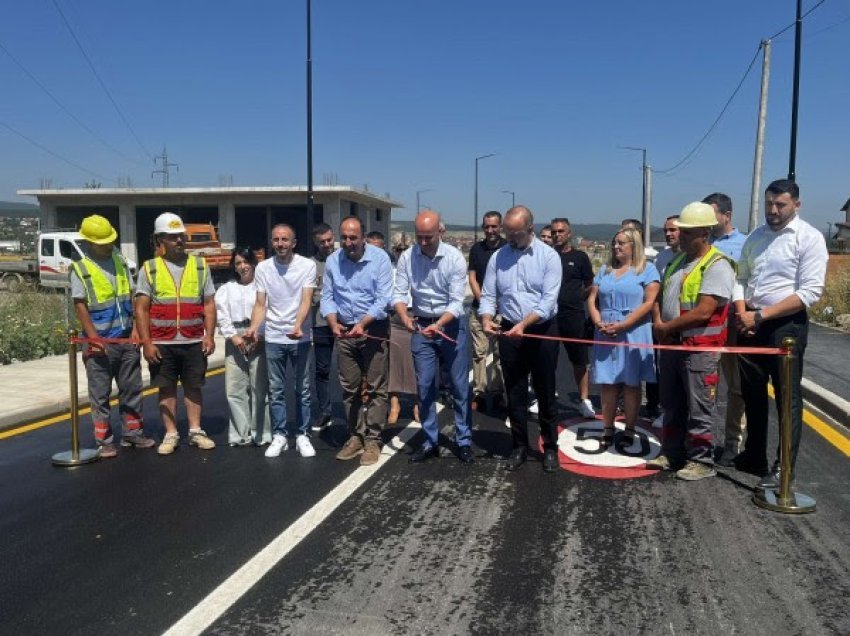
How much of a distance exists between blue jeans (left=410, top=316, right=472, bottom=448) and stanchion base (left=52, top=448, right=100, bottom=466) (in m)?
2.71

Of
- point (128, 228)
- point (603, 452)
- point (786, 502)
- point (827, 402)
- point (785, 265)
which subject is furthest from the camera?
point (128, 228)

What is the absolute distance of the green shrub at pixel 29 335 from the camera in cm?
1059

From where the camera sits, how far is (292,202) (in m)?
42.2

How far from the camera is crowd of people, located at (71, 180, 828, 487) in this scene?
5.10m

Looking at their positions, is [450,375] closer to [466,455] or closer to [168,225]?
[466,455]

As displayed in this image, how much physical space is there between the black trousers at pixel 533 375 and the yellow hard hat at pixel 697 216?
4.14ft

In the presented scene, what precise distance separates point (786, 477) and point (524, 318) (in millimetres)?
2082

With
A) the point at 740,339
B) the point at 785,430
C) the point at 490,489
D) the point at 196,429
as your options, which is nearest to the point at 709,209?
the point at 740,339

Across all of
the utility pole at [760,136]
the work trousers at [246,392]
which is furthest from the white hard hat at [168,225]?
the utility pole at [760,136]

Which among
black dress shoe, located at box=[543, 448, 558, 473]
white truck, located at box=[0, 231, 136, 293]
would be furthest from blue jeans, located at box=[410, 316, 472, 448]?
white truck, located at box=[0, 231, 136, 293]

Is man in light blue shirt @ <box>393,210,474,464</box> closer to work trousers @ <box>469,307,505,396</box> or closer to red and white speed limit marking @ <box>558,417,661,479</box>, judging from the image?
red and white speed limit marking @ <box>558,417,661,479</box>

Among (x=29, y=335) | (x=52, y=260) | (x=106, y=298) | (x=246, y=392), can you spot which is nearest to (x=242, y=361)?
(x=246, y=392)

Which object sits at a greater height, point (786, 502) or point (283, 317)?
point (283, 317)

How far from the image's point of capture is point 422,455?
5.68 m
